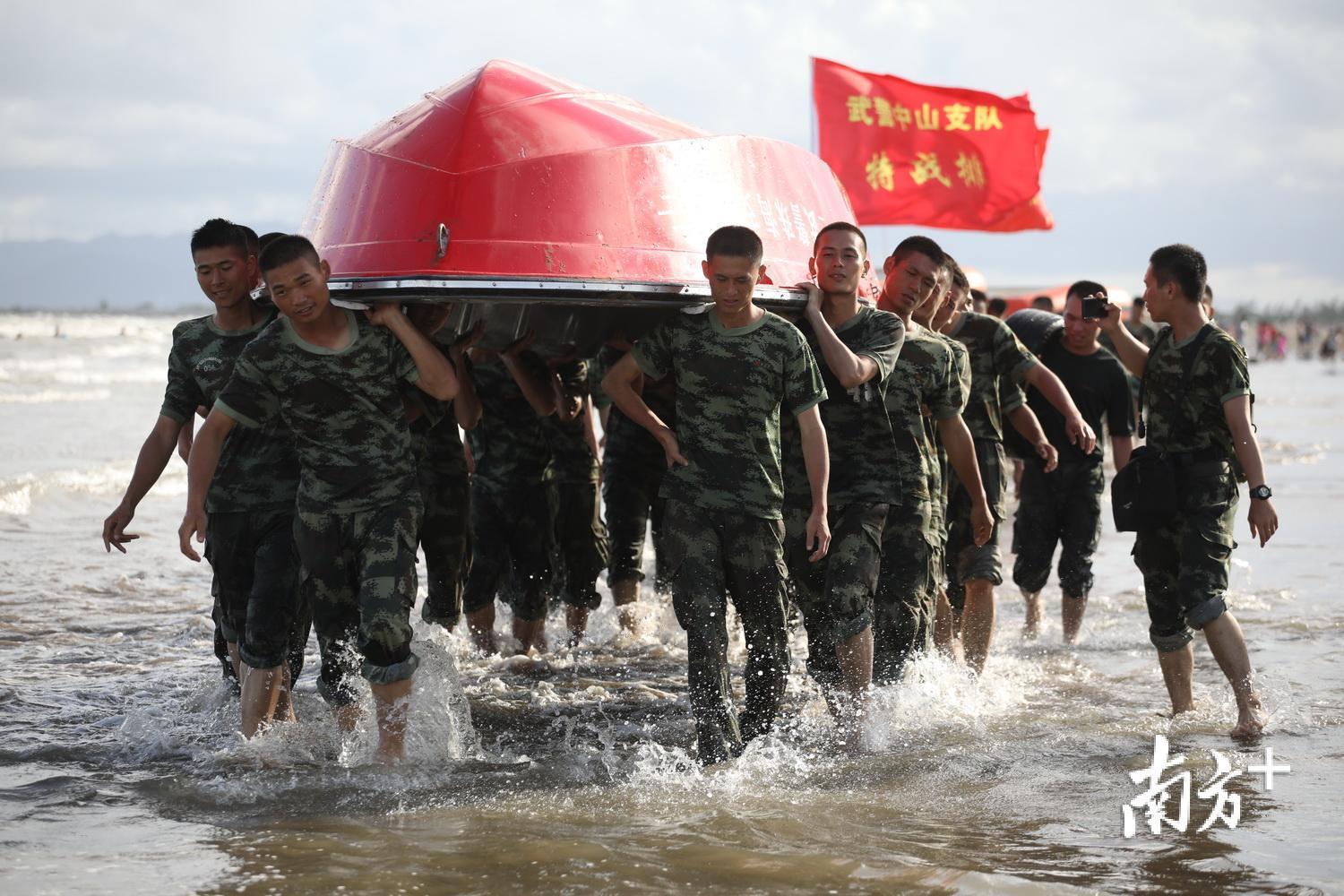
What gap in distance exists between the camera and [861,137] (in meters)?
12.7

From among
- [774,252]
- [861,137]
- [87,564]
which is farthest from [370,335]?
[861,137]

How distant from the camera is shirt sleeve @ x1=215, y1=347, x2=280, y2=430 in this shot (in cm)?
467

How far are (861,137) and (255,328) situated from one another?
8.44m

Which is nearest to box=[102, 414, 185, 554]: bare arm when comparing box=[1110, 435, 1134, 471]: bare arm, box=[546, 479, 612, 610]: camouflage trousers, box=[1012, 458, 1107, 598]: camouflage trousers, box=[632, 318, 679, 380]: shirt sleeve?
box=[632, 318, 679, 380]: shirt sleeve

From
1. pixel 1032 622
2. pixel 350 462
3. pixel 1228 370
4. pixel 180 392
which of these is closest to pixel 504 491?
pixel 180 392

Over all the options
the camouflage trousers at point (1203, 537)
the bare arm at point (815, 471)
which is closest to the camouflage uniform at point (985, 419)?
the camouflage trousers at point (1203, 537)

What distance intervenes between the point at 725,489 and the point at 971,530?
209cm

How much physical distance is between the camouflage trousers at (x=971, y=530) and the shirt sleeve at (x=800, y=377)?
1857 mm

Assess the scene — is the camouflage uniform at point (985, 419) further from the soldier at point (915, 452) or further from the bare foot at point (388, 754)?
the bare foot at point (388, 754)

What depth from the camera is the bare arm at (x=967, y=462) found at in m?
5.58

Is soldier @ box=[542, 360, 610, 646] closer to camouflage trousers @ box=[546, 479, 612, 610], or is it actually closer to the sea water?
camouflage trousers @ box=[546, 479, 612, 610]

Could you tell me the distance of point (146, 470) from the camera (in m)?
5.02

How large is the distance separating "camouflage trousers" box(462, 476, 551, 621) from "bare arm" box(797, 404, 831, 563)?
7.21ft

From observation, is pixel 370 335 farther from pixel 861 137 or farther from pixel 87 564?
pixel 861 137
